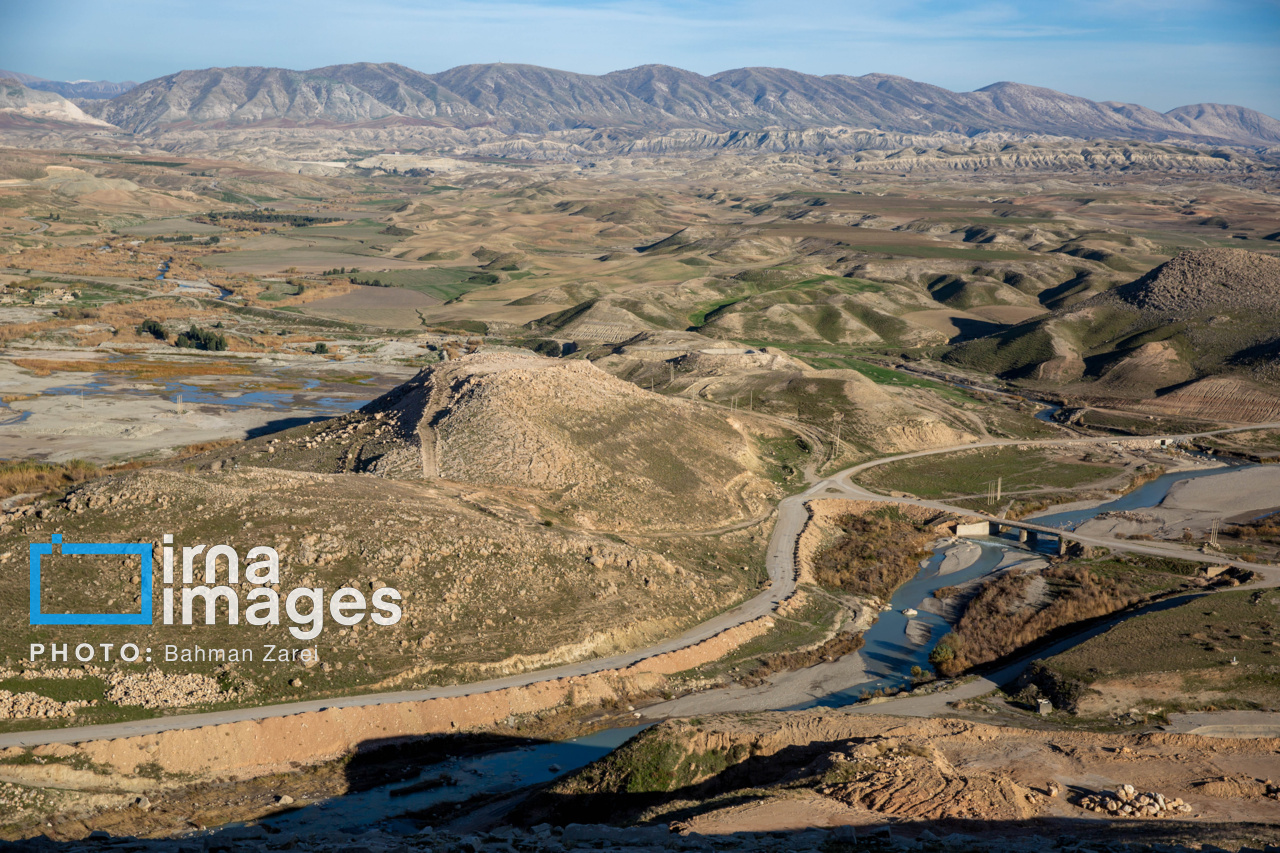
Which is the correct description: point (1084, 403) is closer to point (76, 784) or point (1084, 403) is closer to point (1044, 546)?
point (1044, 546)

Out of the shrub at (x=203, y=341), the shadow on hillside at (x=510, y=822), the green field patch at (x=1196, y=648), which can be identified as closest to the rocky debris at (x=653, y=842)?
the shadow on hillside at (x=510, y=822)

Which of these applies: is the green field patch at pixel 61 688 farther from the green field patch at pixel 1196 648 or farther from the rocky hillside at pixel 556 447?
the green field patch at pixel 1196 648

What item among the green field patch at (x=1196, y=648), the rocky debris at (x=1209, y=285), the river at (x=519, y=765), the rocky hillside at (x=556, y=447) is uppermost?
the rocky debris at (x=1209, y=285)

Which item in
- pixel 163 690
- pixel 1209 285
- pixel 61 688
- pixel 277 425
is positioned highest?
pixel 1209 285

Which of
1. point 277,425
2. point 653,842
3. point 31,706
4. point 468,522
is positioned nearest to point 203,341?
point 277,425

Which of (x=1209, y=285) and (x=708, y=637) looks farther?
(x=1209, y=285)

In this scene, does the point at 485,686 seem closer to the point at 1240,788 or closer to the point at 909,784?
the point at 909,784

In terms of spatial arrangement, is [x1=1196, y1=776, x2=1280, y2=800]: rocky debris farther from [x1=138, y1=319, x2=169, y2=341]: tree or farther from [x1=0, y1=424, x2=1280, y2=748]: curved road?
[x1=138, y1=319, x2=169, y2=341]: tree
